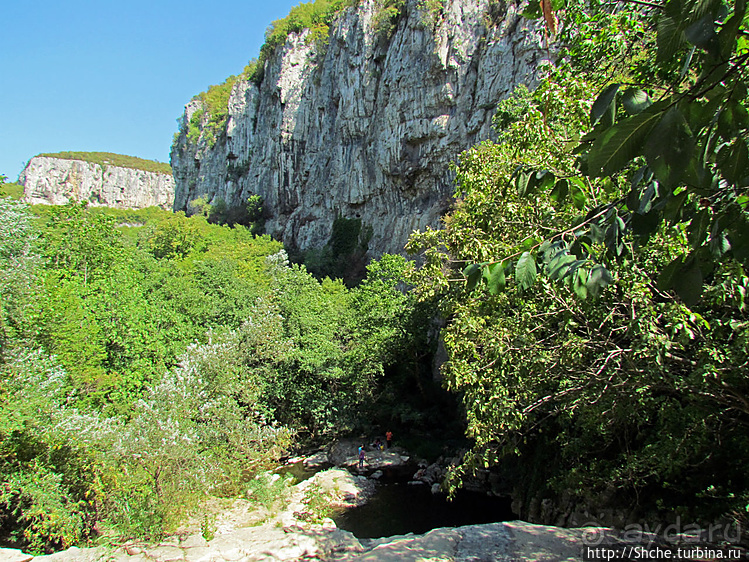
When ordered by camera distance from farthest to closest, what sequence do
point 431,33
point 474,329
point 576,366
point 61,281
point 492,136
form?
point 431,33
point 492,136
point 61,281
point 474,329
point 576,366

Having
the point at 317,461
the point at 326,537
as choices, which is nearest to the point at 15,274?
the point at 326,537

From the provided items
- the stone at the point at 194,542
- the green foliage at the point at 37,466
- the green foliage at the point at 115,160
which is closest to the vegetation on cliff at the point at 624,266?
the stone at the point at 194,542

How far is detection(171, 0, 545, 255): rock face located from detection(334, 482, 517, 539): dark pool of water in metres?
17.9

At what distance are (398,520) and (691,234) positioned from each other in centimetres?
1366

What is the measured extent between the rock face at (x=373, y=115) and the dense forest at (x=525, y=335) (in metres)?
9.20

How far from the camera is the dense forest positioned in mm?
1750

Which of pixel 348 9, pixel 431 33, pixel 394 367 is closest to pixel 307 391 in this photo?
pixel 394 367

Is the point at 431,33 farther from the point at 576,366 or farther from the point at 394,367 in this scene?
the point at 576,366

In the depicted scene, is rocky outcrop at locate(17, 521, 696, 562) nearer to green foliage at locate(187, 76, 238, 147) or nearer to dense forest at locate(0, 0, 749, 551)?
dense forest at locate(0, 0, 749, 551)

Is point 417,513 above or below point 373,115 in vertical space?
below

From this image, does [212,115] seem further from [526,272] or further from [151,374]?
[526,272]

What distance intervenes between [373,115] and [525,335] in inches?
1356

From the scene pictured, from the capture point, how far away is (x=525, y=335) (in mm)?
6195

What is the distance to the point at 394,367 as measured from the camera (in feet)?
Result: 79.9
